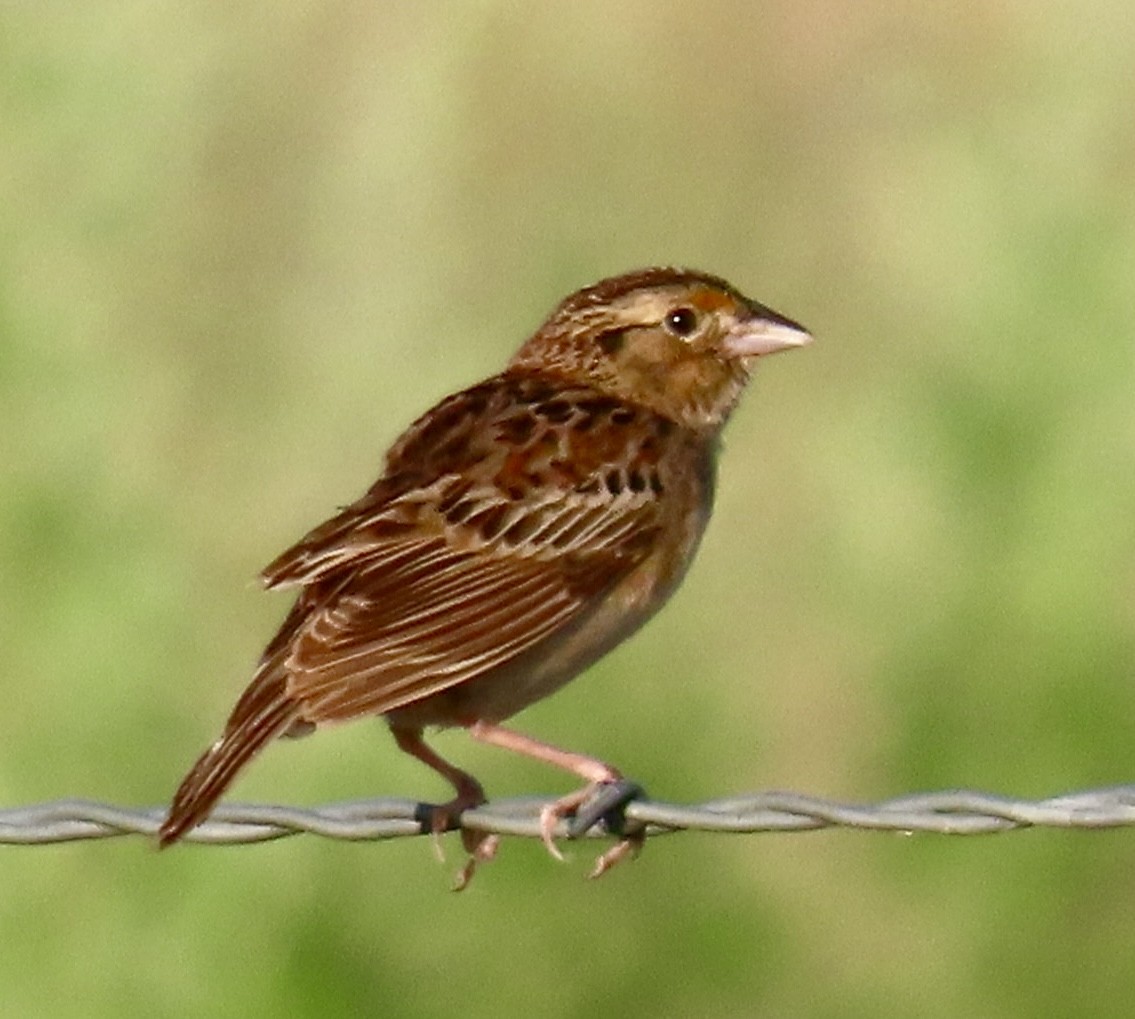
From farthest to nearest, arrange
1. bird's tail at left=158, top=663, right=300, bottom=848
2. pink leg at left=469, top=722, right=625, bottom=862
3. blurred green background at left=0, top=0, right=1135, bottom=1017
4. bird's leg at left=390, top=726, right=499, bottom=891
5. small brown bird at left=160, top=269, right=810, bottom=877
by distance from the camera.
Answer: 1. blurred green background at left=0, top=0, right=1135, bottom=1017
2. bird's leg at left=390, top=726, right=499, bottom=891
3. small brown bird at left=160, top=269, right=810, bottom=877
4. pink leg at left=469, top=722, right=625, bottom=862
5. bird's tail at left=158, top=663, right=300, bottom=848

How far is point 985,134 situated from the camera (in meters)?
12.5

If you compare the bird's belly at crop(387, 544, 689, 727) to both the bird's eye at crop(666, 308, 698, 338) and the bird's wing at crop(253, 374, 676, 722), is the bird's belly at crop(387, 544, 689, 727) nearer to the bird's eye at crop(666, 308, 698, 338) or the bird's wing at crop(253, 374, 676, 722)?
the bird's wing at crop(253, 374, 676, 722)

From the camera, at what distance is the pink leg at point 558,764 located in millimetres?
6203

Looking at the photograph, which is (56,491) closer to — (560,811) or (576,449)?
(576,449)

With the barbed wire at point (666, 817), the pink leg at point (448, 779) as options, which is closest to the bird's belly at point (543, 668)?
the pink leg at point (448, 779)

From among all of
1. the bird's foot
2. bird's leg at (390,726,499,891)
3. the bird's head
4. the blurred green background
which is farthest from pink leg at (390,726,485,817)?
the blurred green background

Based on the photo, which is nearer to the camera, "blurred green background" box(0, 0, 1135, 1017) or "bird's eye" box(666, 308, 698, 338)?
"bird's eye" box(666, 308, 698, 338)

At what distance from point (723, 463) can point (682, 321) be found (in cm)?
349

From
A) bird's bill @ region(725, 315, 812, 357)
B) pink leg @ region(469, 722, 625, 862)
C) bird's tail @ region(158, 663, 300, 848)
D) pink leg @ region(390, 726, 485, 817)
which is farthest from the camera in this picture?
bird's bill @ region(725, 315, 812, 357)

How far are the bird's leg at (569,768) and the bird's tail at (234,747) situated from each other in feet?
1.69

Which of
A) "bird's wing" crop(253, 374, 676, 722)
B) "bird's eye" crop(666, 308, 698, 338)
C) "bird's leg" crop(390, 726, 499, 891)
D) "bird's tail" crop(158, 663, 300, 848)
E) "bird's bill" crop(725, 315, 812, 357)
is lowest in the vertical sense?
"bird's leg" crop(390, 726, 499, 891)

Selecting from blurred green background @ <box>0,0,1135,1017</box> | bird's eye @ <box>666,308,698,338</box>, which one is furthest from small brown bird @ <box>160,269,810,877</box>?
blurred green background @ <box>0,0,1135,1017</box>

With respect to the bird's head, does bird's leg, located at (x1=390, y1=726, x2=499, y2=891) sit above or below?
below

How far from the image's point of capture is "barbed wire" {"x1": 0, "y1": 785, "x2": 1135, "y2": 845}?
17.8 feet
